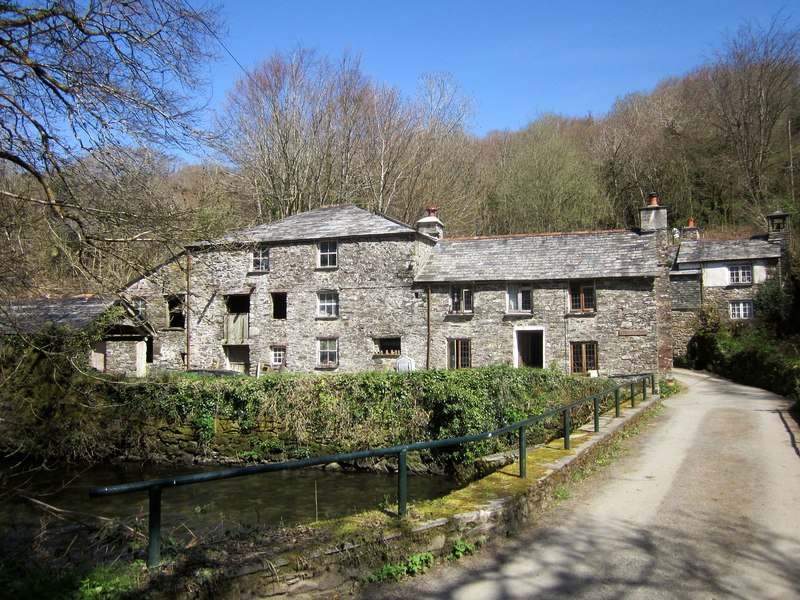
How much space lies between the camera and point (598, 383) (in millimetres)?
17172

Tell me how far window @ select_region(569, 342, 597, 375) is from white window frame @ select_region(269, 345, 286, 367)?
12.6 m

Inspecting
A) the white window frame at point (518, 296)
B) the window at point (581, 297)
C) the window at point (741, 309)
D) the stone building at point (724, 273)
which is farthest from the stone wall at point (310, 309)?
the window at point (741, 309)

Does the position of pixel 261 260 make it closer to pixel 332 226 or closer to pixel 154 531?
pixel 332 226

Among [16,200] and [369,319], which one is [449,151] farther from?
[16,200]

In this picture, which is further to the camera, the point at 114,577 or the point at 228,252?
the point at 228,252

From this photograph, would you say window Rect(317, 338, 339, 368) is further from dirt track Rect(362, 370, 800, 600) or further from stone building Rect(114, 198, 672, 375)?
dirt track Rect(362, 370, 800, 600)

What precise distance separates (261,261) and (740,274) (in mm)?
26216

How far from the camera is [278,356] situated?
27641 millimetres

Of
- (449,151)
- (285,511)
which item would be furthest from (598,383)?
(449,151)

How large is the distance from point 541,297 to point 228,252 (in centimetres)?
1841

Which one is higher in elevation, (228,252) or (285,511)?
(228,252)

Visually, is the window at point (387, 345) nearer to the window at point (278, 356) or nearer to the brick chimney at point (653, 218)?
the window at point (278, 356)

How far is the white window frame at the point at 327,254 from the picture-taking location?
27.4 metres

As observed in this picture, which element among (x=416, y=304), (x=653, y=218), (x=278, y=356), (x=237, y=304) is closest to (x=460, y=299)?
(x=416, y=304)
